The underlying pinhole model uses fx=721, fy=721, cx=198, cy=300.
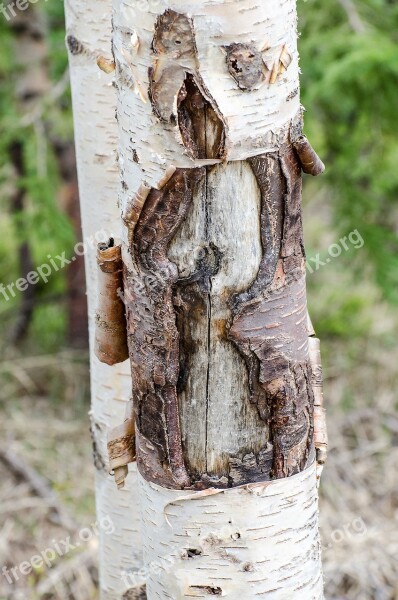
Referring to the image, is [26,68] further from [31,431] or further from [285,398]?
[285,398]

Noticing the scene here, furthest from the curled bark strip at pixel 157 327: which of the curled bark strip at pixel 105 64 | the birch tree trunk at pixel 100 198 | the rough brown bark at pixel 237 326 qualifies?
the curled bark strip at pixel 105 64

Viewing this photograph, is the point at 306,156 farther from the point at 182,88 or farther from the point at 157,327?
the point at 157,327

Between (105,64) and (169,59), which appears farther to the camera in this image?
(105,64)

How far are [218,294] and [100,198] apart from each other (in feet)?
2.89

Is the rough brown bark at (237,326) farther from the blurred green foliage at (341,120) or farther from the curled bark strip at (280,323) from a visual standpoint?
the blurred green foliage at (341,120)

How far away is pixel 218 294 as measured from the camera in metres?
1.19

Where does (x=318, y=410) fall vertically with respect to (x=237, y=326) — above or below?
below

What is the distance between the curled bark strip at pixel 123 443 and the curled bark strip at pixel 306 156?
1.89ft

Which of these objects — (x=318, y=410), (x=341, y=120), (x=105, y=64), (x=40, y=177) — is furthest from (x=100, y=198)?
(x=341, y=120)

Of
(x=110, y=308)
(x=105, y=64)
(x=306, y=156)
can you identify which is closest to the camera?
(x=306, y=156)

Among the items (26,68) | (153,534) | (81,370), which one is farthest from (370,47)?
(81,370)

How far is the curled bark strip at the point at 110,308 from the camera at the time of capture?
1.28 m

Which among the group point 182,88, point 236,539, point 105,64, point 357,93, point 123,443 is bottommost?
point 236,539

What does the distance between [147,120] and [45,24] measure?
3765mm
